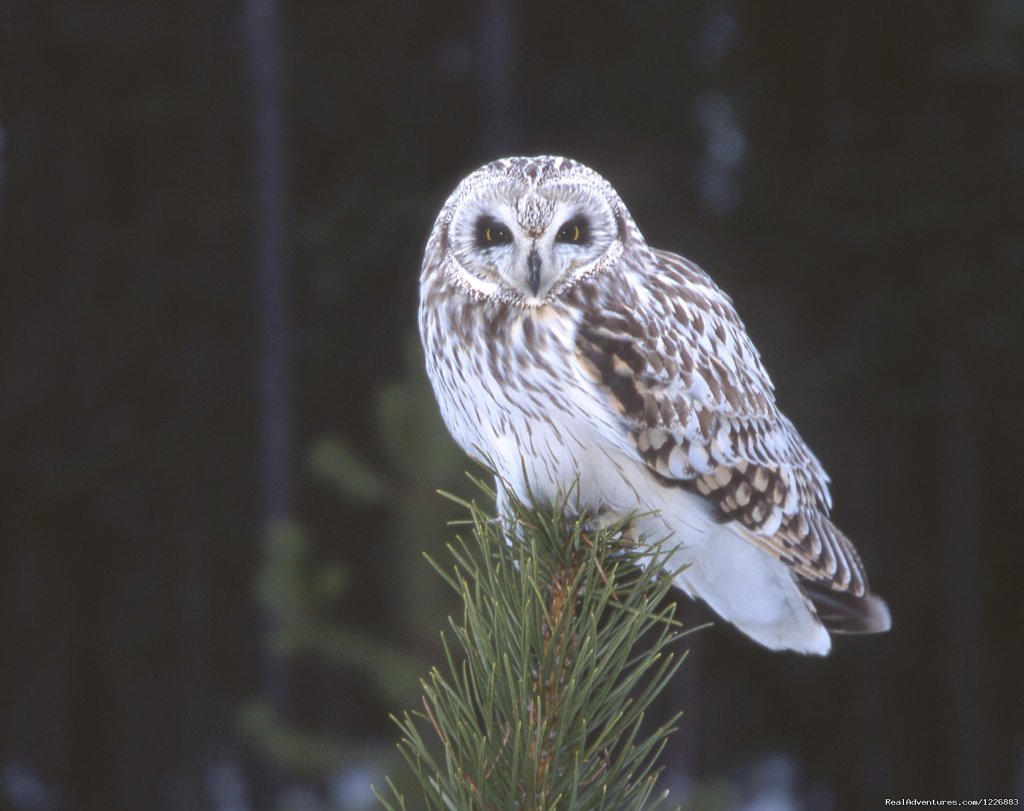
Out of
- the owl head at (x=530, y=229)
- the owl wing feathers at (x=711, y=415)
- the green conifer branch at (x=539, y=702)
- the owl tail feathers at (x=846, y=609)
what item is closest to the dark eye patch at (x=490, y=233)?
the owl head at (x=530, y=229)

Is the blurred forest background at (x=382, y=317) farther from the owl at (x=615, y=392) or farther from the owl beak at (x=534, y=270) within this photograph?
the owl beak at (x=534, y=270)

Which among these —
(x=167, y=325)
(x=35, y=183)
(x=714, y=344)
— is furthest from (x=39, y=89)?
(x=714, y=344)

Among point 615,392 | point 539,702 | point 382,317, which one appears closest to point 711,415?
point 615,392

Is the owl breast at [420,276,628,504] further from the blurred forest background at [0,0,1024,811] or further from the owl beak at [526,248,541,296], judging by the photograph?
the blurred forest background at [0,0,1024,811]

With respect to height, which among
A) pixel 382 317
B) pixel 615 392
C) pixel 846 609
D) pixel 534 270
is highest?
pixel 534 270

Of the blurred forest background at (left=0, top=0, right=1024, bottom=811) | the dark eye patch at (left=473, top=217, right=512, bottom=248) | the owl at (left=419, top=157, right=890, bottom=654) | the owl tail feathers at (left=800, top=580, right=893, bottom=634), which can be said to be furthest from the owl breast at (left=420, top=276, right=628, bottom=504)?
the blurred forest background at (left=0, top=0, right=1024, bottom=811)

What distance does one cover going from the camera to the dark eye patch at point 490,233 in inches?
103

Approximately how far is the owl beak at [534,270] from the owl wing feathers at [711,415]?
6.5 inches

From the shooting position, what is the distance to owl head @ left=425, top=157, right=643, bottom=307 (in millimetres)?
2559

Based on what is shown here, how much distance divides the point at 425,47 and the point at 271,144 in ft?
12.4

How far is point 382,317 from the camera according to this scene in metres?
13.0

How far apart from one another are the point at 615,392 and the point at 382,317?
1052cm

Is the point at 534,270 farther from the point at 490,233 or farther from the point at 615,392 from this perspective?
the point at 615,392

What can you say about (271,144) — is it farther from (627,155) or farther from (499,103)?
(627,155)
